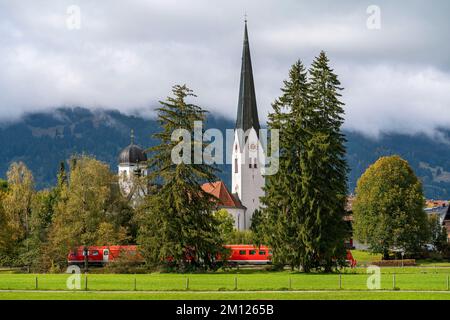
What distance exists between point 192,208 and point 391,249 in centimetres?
3826

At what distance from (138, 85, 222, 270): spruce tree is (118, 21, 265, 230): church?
72.5 meters

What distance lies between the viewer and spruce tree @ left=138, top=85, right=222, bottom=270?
2304 inches

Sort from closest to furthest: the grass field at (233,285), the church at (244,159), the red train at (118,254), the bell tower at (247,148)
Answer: the grass field at (233,285), the red train at (118,254), the church at (244,159), the bell tower at (247,148)

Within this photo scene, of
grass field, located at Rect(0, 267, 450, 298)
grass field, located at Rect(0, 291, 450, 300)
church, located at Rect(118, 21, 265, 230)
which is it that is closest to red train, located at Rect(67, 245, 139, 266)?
grass field, located at Rect(0, 267, 450, 298)

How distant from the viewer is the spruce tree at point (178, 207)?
5853cm

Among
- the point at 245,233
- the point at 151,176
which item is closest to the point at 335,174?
the point at 151,176

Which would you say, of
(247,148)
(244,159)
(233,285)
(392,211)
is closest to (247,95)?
(247,148)

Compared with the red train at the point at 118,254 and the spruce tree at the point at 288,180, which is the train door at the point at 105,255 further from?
the spruce tree at the point at 288,180

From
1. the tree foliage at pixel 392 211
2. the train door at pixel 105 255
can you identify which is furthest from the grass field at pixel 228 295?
the tree foliage at pixel 392 211

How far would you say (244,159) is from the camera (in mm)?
147875

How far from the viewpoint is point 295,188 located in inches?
2265

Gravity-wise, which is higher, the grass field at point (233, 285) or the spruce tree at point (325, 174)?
the spruce tree at point (325, 174)

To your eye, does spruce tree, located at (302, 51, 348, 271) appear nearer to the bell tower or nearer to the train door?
the train door
